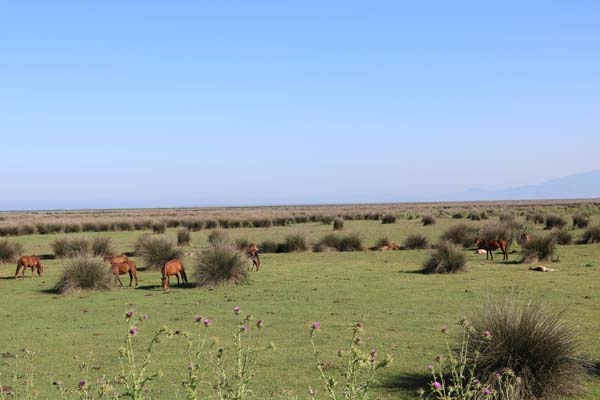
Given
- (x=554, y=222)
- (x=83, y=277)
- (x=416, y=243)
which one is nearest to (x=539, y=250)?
(x=416, y=243)

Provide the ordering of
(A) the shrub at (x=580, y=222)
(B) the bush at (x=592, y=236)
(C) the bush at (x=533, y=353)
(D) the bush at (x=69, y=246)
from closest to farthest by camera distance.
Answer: (C) the bush at (x=533, y=353)
(D) the bush at (x=69, y=246)
(B) the bush at (x=592, y=236)
(A) the shrub at (x=580, y=222)

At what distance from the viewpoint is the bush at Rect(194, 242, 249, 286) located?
60.3 ft

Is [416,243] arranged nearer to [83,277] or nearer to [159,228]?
[83,277]

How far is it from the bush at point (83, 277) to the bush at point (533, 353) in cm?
1277

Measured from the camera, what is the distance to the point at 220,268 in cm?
1850

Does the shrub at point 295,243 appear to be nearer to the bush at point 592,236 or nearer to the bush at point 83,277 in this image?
the bush at point 83,277

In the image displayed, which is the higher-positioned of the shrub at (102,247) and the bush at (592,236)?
the shrub at (102,247)

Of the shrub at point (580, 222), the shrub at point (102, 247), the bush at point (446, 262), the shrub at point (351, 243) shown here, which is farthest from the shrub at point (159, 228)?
the bush at point (446, 262)

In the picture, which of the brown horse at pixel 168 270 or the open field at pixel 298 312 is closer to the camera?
the open field at pixel 298 312

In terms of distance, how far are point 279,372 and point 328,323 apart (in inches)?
137

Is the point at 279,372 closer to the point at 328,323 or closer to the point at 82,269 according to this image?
the point at 328,323

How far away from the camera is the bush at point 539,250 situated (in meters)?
22.6

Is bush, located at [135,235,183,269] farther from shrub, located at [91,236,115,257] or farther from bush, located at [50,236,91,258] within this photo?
bush, located at [50,236,91,258]

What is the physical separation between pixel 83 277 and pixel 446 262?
1145 centimetres
